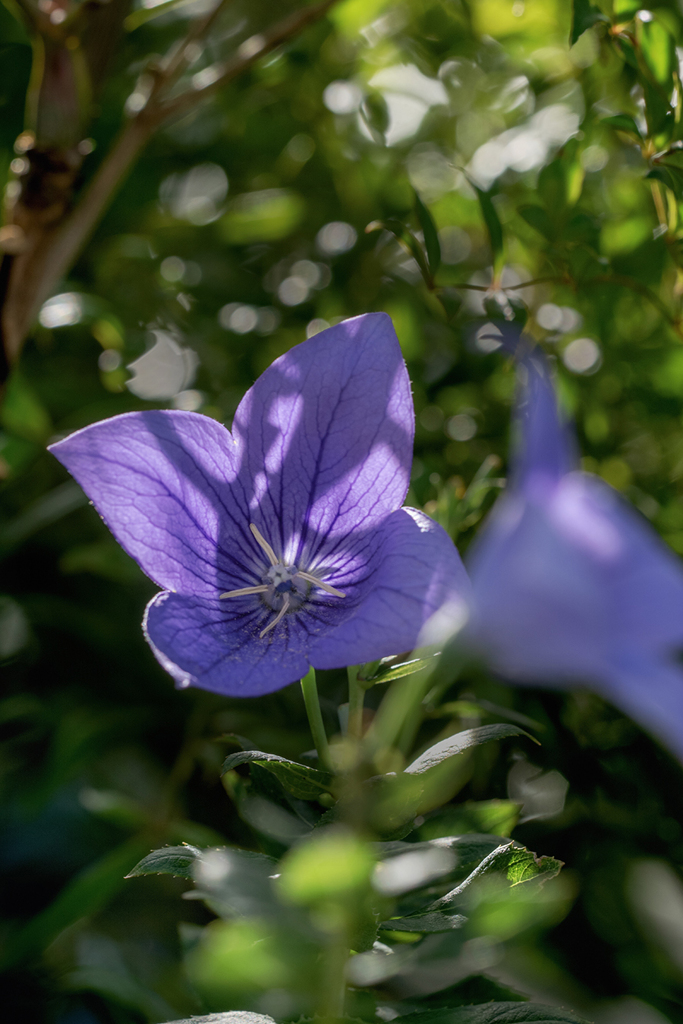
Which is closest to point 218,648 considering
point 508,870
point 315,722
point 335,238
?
point 315,722

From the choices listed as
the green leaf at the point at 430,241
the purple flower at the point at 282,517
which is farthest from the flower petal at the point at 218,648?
the green leaf at the point at 430,241

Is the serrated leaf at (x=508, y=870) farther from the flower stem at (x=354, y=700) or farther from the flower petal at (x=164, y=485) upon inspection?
the flower petal at (x=164, y=485)

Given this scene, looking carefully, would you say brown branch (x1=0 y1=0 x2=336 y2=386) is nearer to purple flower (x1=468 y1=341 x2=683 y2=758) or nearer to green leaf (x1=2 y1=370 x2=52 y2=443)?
green leaf (x1=2 y1=370 x2=52 y2=443)

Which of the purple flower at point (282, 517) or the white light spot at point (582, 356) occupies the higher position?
the purple flower at point (282, 517)

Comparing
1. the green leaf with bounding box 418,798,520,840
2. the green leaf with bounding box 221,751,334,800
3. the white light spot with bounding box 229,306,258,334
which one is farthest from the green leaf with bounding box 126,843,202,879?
the white light spot with bounding box 229,306,258,334

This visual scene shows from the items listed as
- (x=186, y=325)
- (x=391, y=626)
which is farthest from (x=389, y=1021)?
(x=186, y=325)

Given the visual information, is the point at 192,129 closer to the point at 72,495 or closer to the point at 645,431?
the point at 72,495

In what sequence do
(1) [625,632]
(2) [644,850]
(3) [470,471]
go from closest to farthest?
1. (1) [625,632]
2. (2) [644,850]
3. (3) [470,471]
